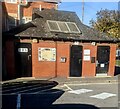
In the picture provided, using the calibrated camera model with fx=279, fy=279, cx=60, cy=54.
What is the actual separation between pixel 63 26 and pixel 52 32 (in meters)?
1.63

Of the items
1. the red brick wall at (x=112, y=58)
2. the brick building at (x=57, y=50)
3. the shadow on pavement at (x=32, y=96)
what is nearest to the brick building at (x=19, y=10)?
the brick building at (x=57, y=50)

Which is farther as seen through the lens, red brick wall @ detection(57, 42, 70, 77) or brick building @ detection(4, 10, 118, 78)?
red brick wall @ detection(57, 42, 70, 77)

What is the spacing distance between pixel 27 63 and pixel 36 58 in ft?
2.41

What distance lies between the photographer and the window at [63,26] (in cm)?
2127

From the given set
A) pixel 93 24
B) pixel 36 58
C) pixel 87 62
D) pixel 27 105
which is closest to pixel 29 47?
pixel 36 58

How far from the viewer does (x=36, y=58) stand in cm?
1989

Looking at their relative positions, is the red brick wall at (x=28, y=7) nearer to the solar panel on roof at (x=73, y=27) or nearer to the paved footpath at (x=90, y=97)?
the solar panel on roof at (x=73, y=27)

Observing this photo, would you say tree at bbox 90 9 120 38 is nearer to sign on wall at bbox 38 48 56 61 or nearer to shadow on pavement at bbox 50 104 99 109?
sign on wall at bbox 38 48 56 61

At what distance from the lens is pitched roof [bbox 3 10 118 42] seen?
19.9 meters

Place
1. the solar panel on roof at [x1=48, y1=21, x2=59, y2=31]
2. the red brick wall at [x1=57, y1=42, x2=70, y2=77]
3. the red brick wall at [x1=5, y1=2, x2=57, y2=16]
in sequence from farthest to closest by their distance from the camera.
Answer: the red brick wall at [x1=5, y1=2, x2=57, y2=16] < the solar panel on roof at [x1=48, y1=21, x2=59, y2=31] < the red brick wall at [x1=57, y1=42, x2=70, y2=77]

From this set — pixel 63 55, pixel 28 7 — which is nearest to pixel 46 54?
pixel 63 55

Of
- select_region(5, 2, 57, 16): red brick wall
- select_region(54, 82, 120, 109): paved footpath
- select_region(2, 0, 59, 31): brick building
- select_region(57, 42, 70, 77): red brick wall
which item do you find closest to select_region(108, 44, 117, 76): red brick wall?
select_region(57, 42, 70, 77): red brick wall

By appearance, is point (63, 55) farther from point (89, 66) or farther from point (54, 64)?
point (89, 66)

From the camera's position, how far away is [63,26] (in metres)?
22.0
